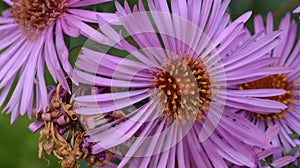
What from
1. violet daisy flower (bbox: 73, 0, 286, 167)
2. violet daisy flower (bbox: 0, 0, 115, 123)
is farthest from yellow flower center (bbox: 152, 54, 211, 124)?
violet daisy flower (bbox: 0, 0, 115, 123)

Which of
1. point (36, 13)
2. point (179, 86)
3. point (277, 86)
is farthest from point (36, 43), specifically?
point (277, 86)

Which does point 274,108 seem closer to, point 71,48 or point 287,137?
point 287,137

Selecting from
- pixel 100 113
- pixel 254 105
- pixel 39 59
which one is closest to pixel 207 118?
pixel 254 105

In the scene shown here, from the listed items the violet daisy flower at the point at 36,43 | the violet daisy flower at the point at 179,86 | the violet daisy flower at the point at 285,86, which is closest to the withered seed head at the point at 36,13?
the violet daisy flower at the point at 36,43

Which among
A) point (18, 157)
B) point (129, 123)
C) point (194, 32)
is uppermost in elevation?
point (194, 32)

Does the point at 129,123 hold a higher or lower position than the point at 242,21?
lower
